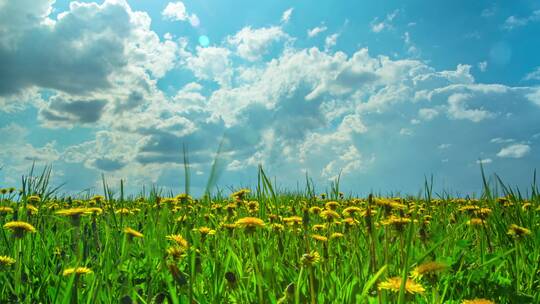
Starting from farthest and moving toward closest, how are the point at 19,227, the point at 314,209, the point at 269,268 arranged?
1. the point at 314,209
2. the point at 19,227
3. the point at 269,268

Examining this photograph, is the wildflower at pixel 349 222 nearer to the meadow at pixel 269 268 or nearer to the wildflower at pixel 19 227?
the meadow at pixel 269 268

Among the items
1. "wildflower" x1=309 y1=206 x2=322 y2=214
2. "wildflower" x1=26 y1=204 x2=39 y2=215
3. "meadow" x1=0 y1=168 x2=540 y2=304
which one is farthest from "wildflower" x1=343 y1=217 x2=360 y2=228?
"wildflower" x1=26 y1=204 x2=39 y2=215

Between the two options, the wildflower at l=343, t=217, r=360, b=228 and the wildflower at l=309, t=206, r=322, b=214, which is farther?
the wildflower at l=309, t=206, r=322, b=214

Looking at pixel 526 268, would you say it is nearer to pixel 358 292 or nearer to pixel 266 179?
pixel 358 292

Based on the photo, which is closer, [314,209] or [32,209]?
[32,209]

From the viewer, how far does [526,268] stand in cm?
317

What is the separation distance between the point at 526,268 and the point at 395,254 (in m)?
0.91

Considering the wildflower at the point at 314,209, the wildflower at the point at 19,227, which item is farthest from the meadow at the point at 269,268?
the wildflower at the point at 314,209

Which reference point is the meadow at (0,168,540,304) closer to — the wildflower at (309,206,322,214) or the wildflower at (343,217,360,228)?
the wildflower at (343,217,360,228)

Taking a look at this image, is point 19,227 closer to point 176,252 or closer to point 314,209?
point 176,252

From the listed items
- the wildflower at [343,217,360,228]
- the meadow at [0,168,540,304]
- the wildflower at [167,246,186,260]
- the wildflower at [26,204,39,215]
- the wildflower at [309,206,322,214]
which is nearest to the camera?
the meadow at [0,168,540,304]

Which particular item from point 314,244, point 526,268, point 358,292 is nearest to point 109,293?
point 358,292

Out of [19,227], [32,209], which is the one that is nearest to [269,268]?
[19,227]

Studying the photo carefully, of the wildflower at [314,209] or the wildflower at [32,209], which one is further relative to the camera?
the wildflower at [314,209]
